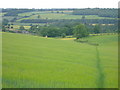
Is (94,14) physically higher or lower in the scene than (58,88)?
higher

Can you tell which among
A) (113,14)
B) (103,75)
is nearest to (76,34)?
(113,14)

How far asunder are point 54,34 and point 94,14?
50.1 meters

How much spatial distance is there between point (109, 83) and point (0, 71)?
24.6ft

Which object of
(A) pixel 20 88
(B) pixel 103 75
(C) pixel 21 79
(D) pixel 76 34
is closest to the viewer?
(A) pixel 20 88

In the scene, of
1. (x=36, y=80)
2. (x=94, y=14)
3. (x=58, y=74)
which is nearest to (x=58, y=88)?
(x=36, y=80)

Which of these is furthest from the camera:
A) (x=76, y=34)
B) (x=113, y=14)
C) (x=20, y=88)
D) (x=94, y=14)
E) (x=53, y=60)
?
(x=94, y=14)

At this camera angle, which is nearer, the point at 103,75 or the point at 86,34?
the point at 103,75

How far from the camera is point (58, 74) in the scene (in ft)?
56.7

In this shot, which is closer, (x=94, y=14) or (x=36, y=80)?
A: (x=36, y=80)

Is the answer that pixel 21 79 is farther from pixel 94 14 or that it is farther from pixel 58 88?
pixel 94 14

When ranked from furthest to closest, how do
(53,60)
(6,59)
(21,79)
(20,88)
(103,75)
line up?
(53,60)
(6,59)
(103,75)
(21,79)
(20,88)

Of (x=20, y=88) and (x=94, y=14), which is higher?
(x=94, y=14)

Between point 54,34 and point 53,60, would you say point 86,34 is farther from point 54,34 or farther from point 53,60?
point 53,60

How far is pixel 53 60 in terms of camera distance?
21984 millimetres
